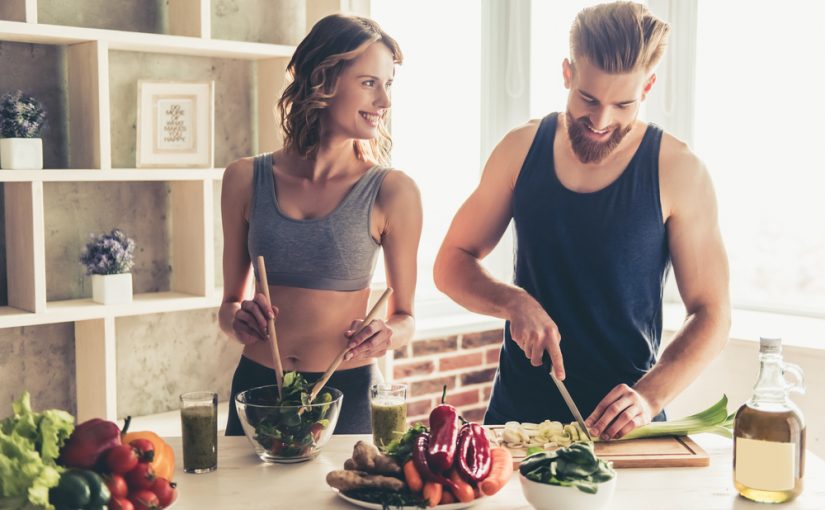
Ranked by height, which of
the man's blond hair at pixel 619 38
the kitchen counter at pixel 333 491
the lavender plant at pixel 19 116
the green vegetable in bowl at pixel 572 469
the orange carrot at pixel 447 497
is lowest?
the kitchen counter at pixel 333 491

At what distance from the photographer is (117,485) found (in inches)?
54.7

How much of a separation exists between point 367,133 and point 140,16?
3.80ft

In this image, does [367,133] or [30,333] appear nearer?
[367,133]

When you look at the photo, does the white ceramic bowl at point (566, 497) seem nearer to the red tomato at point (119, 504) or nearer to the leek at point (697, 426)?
the leek at point (697, 426)

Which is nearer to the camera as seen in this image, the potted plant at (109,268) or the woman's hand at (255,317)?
the woman's hand at (255,317)

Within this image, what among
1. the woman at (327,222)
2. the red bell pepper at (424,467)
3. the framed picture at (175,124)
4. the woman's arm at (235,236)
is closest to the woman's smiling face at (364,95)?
the woman at (327,222)

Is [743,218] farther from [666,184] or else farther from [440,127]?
[666,184]

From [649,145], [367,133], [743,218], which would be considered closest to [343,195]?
[367,133]

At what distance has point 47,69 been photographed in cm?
280

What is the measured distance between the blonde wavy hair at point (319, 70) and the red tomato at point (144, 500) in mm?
1100

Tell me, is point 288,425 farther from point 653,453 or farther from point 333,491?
point 653,453

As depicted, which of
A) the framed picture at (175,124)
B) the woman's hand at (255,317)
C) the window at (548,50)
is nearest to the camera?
the woman's hand at (255,317)

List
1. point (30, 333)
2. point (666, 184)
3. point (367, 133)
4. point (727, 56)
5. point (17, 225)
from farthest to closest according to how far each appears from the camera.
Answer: point (727, 56) < point (30, 333) < point (17, 225) < point (367, 133) < point (666, 184)

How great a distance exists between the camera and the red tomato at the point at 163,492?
144 centimetres
